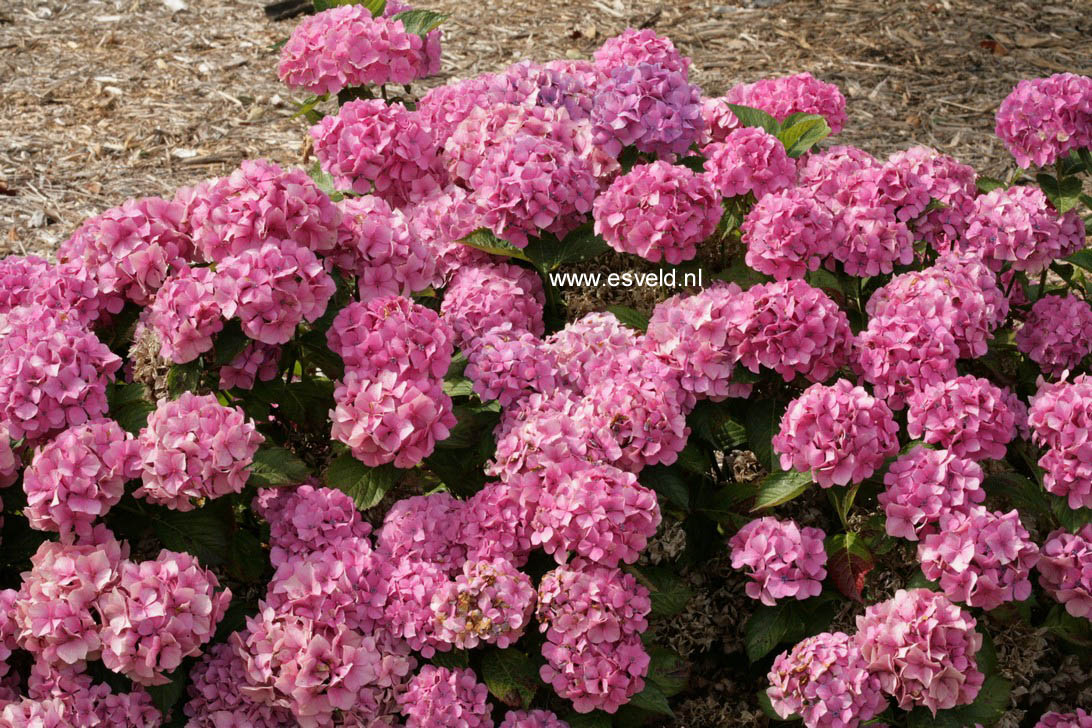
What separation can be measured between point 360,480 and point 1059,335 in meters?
1.62

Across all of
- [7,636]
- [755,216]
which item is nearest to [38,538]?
[7,636]

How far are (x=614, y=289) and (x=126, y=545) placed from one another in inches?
51.5

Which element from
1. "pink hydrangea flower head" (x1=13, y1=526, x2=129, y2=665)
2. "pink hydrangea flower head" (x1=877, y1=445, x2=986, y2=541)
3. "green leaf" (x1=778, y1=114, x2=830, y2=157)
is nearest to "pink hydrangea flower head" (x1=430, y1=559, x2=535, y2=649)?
"pink hydrangea flower head" (x1=13, y1=526, x2=129, y2=665)

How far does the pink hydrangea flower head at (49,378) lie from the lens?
2.34 m

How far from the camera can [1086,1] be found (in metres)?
7.29

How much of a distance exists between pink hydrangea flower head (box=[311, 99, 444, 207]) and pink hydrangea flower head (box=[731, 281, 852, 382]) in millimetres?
977

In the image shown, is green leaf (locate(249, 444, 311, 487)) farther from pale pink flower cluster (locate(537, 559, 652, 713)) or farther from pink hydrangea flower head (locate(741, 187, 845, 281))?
pink hydrangea flower head (locate(741, 187, 845, 281))

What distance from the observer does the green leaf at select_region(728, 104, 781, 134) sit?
327 cm

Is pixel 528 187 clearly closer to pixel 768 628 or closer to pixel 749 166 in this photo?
pixel 749 166

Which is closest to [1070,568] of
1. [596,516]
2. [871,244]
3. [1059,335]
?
[1059,335]

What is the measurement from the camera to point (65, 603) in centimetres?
217

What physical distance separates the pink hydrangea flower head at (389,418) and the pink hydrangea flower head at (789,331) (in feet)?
2.06

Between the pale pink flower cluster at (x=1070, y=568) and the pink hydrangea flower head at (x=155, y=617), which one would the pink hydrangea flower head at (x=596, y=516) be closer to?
the pink hydrangea flower head at (x=155, y=617)

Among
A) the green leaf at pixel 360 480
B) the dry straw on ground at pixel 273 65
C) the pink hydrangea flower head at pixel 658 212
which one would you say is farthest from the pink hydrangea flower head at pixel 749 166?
the dry straw on ground at pixel 273 65
